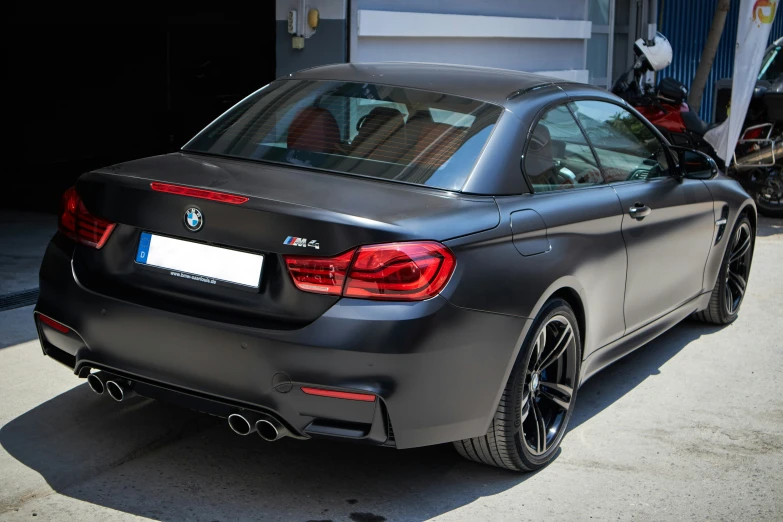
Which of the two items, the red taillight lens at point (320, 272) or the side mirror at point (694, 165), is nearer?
the red taillight lens at point (320, 272)

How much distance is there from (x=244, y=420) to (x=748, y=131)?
934 centimetres

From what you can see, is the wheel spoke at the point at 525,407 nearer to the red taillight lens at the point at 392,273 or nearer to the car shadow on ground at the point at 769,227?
the red taillight lens at the point at 392,273

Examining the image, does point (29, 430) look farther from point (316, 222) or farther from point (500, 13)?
point (500, 13)

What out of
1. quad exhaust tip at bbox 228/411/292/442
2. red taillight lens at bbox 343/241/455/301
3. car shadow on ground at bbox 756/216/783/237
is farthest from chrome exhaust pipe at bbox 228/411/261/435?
car shadow on ground at bbox 756/216/783/237

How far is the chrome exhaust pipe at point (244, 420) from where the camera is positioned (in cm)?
360

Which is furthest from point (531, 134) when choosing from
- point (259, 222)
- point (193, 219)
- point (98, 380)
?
point (98, 380)

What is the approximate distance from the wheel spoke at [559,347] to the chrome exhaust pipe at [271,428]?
4.03 feet

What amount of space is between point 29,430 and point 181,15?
1120 centimetres

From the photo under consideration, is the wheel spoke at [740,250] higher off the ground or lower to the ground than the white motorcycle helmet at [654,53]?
lower

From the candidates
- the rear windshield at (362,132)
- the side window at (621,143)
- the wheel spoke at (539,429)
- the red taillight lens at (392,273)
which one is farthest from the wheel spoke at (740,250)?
the red taillight lens at (392,273)

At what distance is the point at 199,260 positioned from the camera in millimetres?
3662

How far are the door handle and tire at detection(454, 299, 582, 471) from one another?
0.78 m

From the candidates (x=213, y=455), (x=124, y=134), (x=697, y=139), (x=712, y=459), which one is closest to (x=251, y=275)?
(x=213, y=455)

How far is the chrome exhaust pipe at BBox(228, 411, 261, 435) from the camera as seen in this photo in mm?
3598
